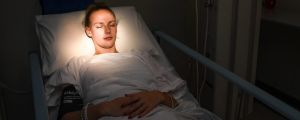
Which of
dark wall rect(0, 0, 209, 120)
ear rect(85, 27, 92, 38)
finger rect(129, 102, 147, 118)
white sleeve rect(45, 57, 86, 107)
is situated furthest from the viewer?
dark wall rect(0, 0, 209, 120)

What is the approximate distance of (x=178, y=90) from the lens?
5.10ft

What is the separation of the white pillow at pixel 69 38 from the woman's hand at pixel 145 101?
61cm

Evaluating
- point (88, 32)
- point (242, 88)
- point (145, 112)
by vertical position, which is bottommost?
point (145, 112)

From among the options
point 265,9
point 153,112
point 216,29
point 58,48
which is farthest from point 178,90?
point 265,9

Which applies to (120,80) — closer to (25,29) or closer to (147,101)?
(147,101)

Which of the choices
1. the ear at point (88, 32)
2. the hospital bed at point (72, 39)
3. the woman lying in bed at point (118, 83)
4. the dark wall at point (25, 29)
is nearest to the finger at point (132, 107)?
the woman lying in bed at point (118, 83)

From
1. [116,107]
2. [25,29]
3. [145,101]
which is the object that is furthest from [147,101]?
[25,29]

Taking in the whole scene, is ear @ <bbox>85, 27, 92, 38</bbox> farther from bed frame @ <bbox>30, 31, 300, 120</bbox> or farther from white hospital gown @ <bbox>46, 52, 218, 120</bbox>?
bed frame @ <bbox>30, 31, 300, 120</bbox>

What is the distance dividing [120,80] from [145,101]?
0.21m

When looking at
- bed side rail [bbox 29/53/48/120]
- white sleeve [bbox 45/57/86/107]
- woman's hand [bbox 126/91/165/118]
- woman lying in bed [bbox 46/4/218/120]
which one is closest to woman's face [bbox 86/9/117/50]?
woman lying in bed [bbox 46/4/218/120]

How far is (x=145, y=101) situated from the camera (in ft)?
4.13

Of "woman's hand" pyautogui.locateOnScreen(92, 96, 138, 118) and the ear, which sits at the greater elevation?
the ear

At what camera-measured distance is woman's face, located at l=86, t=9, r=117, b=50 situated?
1.63 metres

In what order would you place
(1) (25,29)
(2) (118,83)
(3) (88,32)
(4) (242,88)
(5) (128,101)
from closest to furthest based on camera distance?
1. (4) (242,88)
2. (5) (128,101)
3. (2) (118,83)
4. (3) (88,32)
5. (1) (25,29)
